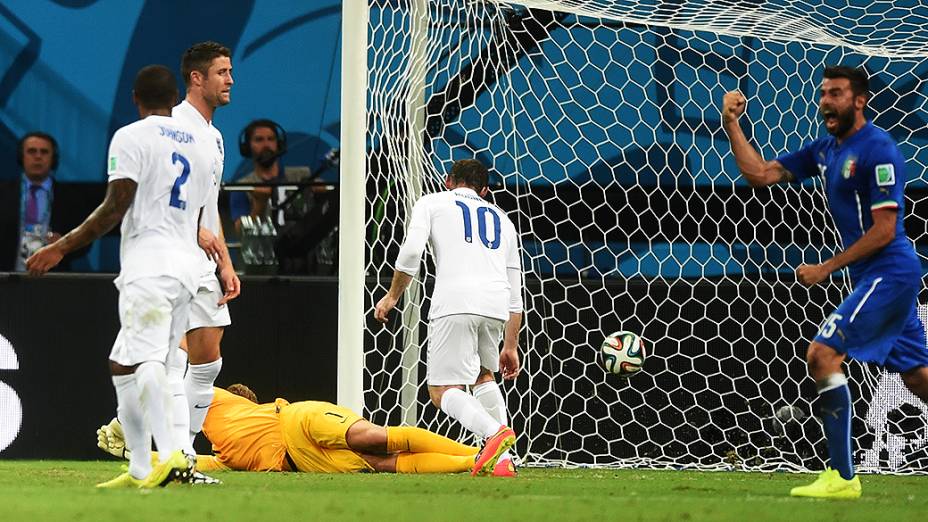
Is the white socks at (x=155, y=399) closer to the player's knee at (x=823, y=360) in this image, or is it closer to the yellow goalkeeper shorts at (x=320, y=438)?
the yellow goalkeeper shorts at (x=320, y=438)

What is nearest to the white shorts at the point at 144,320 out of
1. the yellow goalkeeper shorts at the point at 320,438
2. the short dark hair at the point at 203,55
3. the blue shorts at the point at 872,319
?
the short dark hair at the point at 203,55

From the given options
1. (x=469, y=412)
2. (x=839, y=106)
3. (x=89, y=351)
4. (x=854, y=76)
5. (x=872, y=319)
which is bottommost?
(x=469, y=412)

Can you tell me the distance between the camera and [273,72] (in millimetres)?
11641

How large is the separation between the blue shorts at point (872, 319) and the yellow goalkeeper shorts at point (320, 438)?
252 centimetres

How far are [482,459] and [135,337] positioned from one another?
2126 mm

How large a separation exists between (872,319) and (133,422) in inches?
110

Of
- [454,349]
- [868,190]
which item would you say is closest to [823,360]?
[868,190]

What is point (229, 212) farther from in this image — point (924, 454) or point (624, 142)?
point (924, 454)

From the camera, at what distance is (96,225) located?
4.86 m

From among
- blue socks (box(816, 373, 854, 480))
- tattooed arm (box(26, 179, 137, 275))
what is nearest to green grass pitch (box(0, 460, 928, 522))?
blue socks (box(816, 373, 854, 480))

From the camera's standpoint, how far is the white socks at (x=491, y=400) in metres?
7.13

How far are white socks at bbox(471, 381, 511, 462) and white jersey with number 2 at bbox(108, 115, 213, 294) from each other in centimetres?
243

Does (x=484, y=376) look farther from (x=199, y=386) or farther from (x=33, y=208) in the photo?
(x=33, y=208)

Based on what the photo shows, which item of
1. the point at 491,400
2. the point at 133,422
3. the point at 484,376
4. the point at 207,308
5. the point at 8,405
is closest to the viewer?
the point at 133,422
